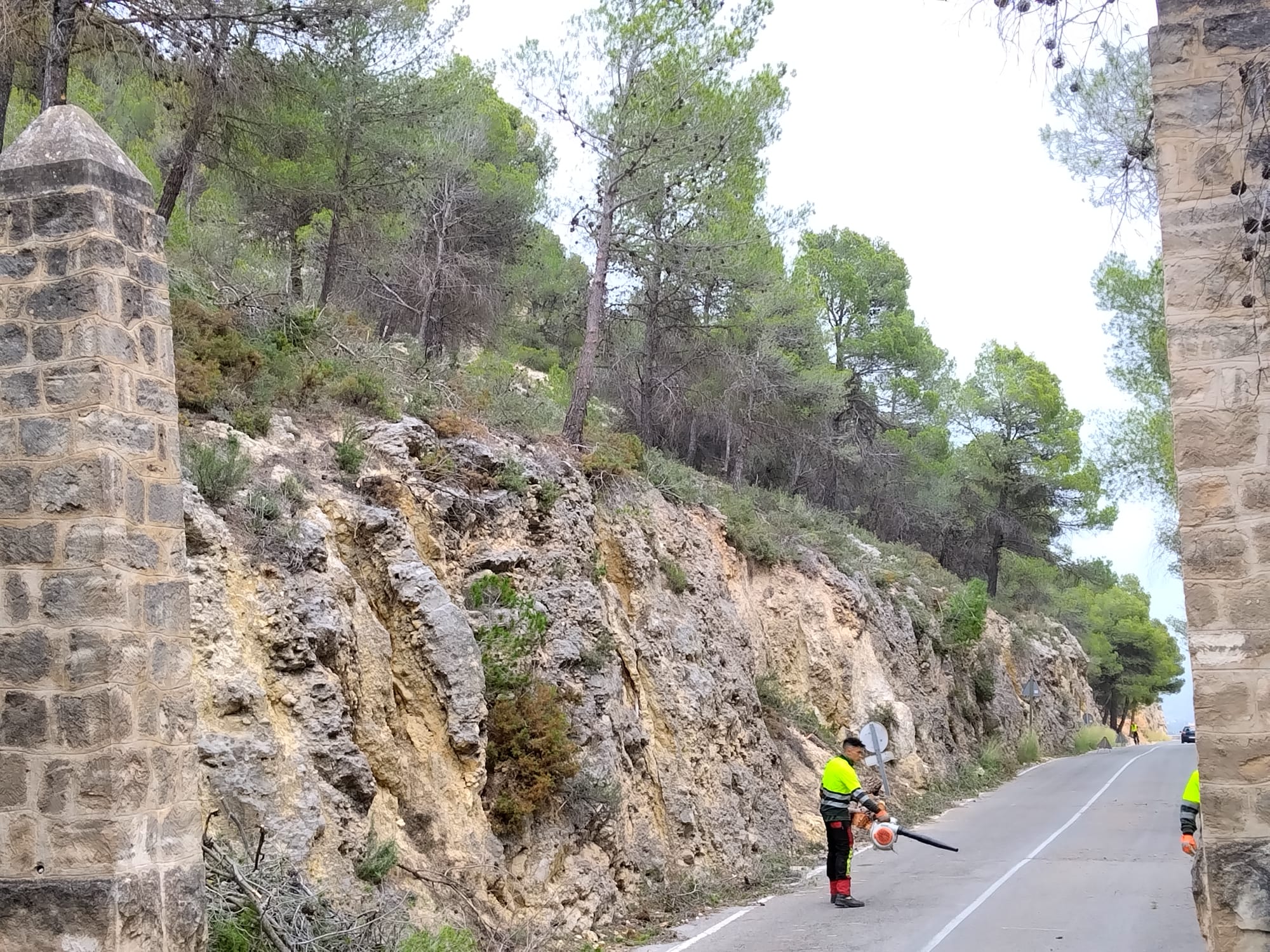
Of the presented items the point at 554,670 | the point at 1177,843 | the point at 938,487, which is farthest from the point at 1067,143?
the point at 938,487

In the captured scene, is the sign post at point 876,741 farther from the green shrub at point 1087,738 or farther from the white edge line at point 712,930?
the green shrub at point 1087,738

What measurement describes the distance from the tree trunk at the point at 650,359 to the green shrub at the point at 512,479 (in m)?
9.30

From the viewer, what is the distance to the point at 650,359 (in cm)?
2425

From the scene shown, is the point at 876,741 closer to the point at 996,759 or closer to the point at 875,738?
the point at 875,738

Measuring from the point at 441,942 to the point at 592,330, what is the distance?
37.1 feet

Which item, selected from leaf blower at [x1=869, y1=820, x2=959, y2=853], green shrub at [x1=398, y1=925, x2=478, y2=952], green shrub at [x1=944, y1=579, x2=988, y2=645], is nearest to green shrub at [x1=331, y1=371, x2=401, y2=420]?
green shrub at [x1=398, y1=925, x2=478, y2=952]

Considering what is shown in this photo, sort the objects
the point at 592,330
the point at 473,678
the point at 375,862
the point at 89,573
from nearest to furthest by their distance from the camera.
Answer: the point at 89,573 < the point at 375,862 < the point at 473,678 < the point at 592,330

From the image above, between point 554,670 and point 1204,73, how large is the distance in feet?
27.8

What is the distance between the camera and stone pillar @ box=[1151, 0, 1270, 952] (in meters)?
6.17

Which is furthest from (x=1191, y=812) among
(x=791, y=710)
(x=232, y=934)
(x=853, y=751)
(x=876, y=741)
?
(x=791, y=710)

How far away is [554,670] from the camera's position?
42.0 ft

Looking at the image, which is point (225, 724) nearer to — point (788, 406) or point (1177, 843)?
point (1177, 843)

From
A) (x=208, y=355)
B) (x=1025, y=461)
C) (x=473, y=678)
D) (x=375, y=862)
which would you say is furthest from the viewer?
(x=1025, y=461)

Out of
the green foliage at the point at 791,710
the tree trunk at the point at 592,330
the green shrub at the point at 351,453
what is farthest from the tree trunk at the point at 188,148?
the green foliage at the point at 791,710
